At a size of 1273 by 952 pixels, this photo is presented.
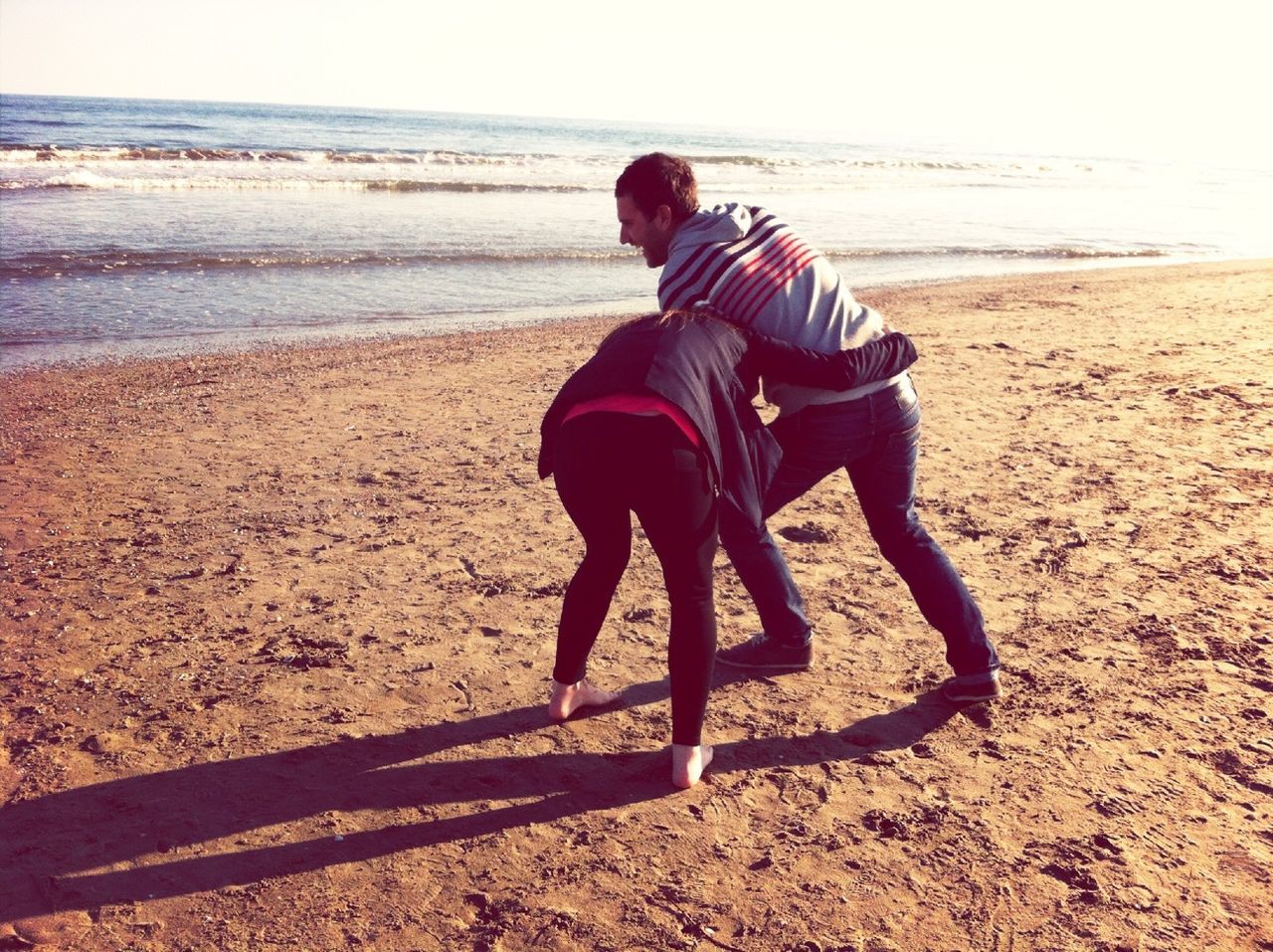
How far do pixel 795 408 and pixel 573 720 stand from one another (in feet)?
4.18

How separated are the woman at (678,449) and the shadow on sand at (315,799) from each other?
1.10 feet

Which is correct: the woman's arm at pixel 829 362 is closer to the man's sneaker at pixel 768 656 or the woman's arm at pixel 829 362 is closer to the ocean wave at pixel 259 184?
the man's sneaker at pixel 768 656

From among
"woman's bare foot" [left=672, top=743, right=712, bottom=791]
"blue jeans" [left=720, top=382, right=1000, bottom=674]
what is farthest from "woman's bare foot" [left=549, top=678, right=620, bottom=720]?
"blue jeans" [left=720, top=382, right=1000, bottom=674]

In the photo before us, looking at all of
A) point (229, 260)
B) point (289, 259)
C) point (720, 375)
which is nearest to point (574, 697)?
point (720, 375)

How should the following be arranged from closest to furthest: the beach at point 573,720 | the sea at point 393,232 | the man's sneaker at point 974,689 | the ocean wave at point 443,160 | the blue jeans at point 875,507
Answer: the beach at point 573,720
the blue jeans at point 875,507
the man's sneaker at point 974,689
the sea at point 393,232
the ocean wave at point 443,160

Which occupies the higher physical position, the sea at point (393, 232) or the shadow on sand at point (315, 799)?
the sea at point (393, 232)

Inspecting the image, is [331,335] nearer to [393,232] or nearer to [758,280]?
[393,232]

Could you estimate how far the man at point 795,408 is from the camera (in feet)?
9.89

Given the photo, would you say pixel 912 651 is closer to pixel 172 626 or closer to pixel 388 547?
pixel 388 547

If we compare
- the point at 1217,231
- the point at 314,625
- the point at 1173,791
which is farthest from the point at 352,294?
the point at 1217,231

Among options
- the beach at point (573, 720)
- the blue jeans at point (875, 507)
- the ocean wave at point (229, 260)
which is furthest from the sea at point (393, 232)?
the blue jeans at point (875, 507)

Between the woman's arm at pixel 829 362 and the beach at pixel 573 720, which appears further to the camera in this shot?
the woman's arm at pixel 829 362

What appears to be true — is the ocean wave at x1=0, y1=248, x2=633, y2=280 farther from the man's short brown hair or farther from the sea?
the man's short brown hair

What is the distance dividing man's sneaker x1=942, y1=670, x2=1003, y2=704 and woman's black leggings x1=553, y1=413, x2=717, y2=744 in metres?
1.03
